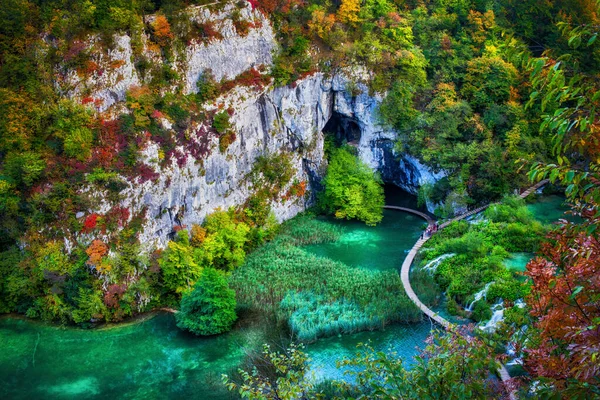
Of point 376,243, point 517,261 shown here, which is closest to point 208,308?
point 376,243

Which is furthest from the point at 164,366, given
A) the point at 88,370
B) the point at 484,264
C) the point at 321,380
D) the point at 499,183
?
the point at 499,183

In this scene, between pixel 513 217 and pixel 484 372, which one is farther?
pixel 513 217

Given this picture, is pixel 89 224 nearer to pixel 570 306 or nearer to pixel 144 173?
pixel 144 173

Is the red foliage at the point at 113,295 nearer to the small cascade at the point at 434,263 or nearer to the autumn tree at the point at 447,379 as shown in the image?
the small cascade at the point at 434,263

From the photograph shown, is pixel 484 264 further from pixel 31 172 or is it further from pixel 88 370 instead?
pixel 31 172

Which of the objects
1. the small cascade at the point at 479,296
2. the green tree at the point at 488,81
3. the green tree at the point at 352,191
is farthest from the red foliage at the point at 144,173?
the green tree at the point at 488,81
